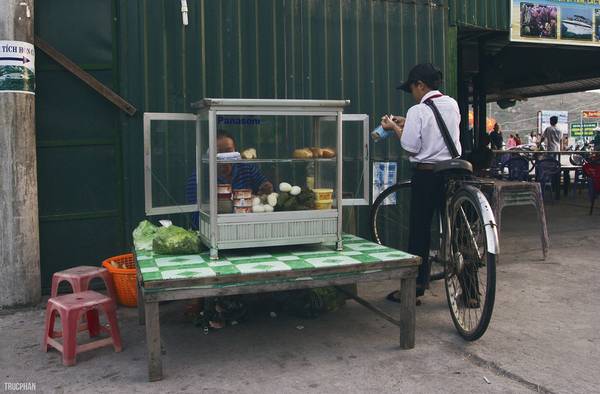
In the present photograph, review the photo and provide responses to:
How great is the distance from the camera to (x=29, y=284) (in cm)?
498

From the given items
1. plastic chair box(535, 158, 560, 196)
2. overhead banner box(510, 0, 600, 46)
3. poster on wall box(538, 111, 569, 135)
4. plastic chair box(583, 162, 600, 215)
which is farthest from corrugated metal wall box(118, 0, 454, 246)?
poster on wall box(538, 111, 569, 135)

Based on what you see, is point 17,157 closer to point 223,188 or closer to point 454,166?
point 223,188

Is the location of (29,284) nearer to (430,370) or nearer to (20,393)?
(20,393)

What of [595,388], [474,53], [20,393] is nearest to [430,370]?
[595,388]

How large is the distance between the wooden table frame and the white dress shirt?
3.73ft

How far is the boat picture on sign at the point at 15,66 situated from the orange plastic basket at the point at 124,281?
1662 millimetres

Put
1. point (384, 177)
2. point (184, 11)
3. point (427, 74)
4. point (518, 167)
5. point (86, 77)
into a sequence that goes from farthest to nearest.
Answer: point (518, 167) → point (384, 177) → point (184, 11) → point (86, 77) → point (427, 74)

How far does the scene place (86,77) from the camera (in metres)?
5.22

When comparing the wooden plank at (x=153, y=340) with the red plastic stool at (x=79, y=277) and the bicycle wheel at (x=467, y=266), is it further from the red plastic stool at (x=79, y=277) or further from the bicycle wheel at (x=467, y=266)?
the bicycle wheel at (x=467, y=266)

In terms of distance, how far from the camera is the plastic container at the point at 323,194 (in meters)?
4.15

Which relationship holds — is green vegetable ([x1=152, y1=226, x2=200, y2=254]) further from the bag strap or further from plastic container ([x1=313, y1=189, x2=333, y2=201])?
the bag strap

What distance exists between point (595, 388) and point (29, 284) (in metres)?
4.42

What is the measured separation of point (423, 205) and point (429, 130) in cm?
64

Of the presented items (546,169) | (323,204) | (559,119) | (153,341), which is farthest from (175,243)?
(559,119)
